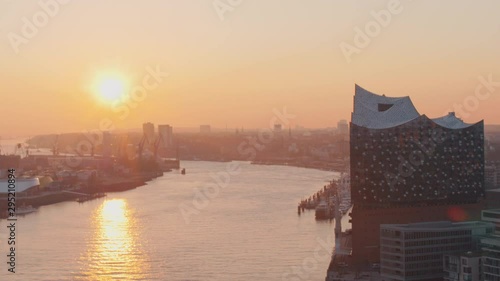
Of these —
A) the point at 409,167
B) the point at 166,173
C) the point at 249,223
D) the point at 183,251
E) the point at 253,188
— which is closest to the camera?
the point at 183,251

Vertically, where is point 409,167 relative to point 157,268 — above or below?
above

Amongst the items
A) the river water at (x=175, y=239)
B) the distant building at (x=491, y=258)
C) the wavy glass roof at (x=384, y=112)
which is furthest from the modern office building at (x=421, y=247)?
the wavy glass roof at (x=384, y=112)

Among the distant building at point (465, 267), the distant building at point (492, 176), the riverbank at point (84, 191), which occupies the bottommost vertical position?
the distant building at point (465, 267)

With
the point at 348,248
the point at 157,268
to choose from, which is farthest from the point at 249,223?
the point at 157,268

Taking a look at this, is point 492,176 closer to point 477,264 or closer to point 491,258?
point 477,264

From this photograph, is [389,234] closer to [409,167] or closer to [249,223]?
[409,167]

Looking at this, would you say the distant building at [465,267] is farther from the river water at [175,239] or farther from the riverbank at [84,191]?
the riverbank at [84,191]

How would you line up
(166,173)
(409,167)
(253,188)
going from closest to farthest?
1. (409,167)
2. (253,188)
3. (166,173)
